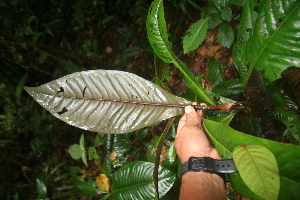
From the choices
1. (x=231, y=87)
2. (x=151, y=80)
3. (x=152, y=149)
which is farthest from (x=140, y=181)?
(x=151, y=80)

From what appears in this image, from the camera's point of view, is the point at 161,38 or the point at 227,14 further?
the point at 227,14

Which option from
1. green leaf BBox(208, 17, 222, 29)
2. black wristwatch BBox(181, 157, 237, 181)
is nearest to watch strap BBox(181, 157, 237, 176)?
black wristwatch BBox(181, 157, 237, 181)

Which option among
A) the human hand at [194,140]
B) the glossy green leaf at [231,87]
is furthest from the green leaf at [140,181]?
the glossy green leaf at [231,87]

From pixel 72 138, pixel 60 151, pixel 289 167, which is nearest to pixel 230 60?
pixel 289 167

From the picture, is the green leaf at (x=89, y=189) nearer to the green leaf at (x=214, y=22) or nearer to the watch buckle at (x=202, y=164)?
the watch buckle at (x=202, y=164)

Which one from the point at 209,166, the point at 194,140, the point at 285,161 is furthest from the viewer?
the point at 194,140

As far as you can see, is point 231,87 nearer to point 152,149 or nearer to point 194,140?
point 194,140

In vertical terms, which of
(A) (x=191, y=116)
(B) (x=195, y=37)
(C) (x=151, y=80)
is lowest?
(A) (x=191, y=116)
